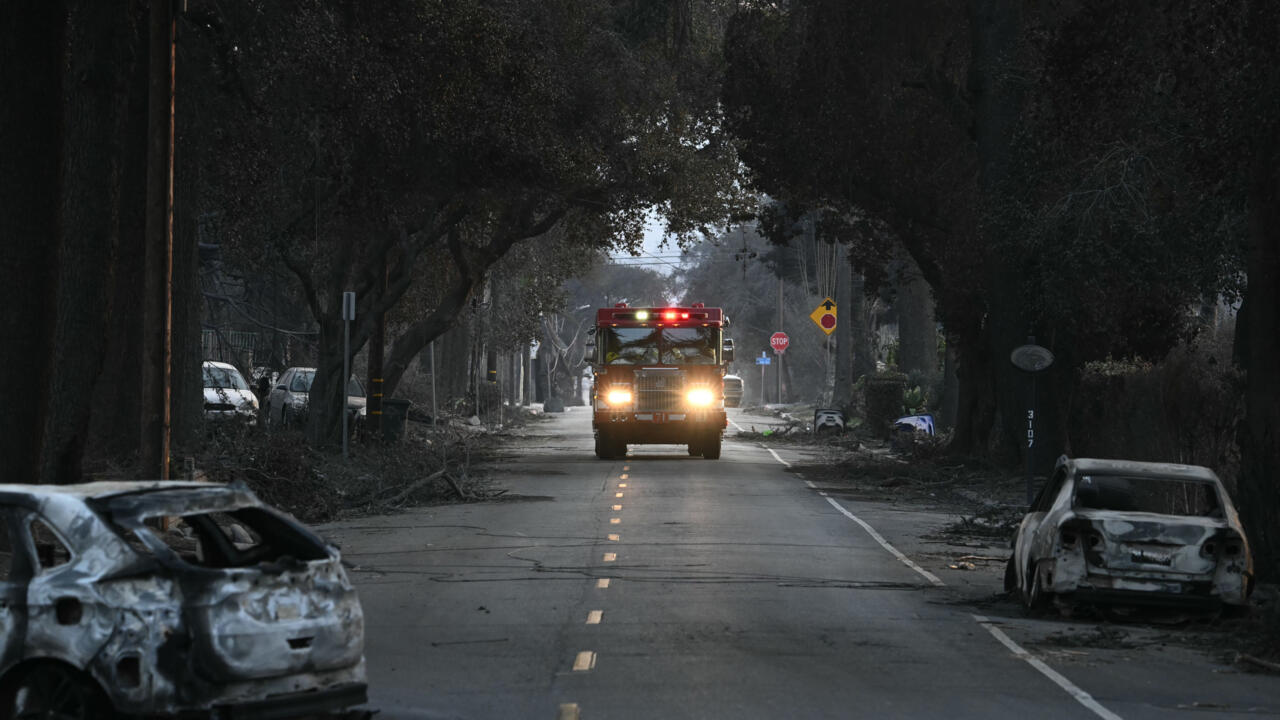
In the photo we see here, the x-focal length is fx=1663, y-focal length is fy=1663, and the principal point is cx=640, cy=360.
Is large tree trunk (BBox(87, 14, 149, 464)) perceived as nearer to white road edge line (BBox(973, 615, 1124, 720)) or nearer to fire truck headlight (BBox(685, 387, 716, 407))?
white road edge line (BBox(973, 615, 1124, 720))

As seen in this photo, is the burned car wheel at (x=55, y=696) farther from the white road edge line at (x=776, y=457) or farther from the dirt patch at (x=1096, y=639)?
the white road edge line at (x=776, y=457)

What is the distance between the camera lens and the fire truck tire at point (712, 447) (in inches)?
1513

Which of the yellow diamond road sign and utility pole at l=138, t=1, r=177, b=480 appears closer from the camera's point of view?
utility pole at l=138, t=1, r=177, b=480

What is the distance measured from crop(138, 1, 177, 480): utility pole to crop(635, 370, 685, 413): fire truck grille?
64.6 ft

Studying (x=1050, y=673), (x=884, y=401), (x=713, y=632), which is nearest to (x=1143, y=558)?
(x=1050, y=673)

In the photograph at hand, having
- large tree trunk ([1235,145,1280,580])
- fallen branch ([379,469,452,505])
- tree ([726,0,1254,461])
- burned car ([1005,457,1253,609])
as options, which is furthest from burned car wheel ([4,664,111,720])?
fallen branch ([379,469,452,505])

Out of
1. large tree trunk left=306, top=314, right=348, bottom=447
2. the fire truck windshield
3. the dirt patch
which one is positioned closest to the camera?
the dirt patch

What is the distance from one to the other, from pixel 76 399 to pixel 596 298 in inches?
A: 5258

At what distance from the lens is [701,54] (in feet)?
142

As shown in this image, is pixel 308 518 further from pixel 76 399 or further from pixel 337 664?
pixel 337 664

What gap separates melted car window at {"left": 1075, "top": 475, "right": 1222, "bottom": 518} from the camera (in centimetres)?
1418

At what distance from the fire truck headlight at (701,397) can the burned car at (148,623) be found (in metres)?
29.1

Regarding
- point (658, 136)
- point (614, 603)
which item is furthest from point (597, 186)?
point (614, 603)

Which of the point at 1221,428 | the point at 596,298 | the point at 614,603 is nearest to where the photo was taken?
the point at 614,603
